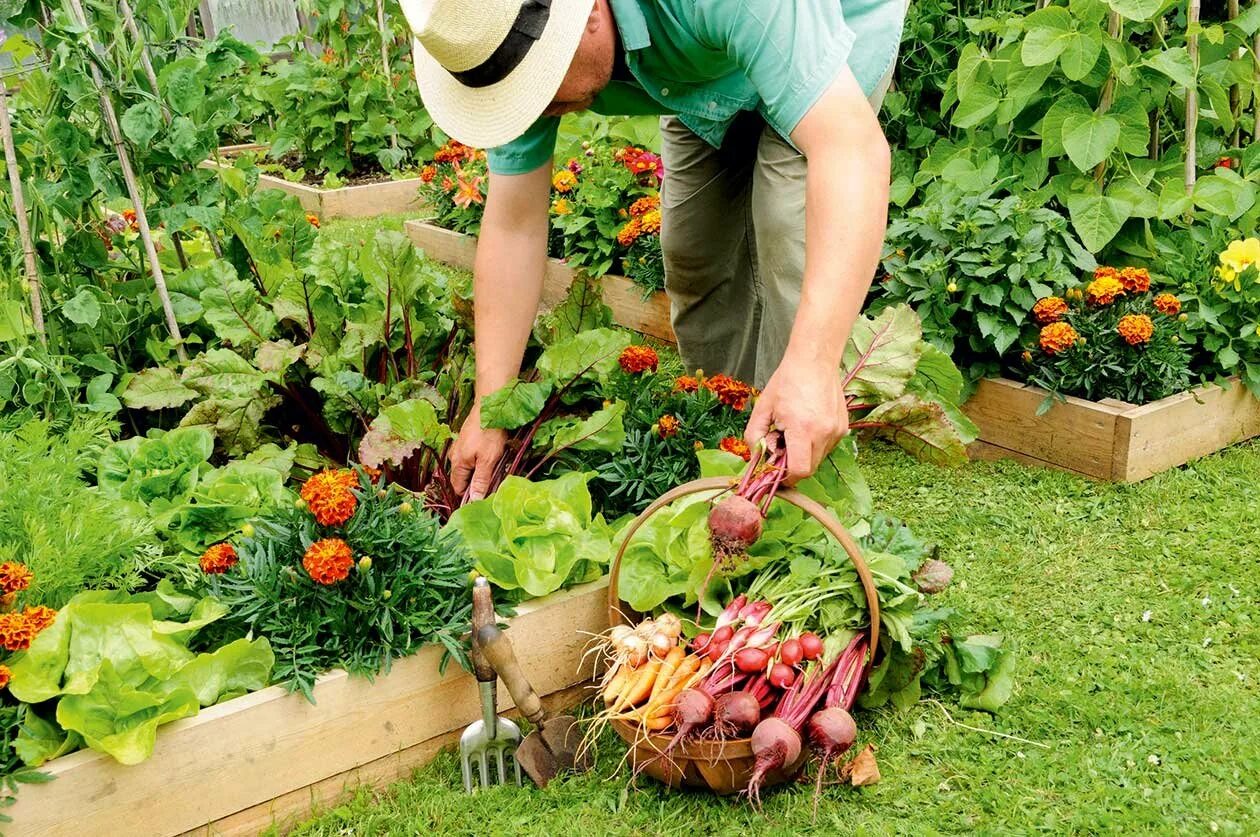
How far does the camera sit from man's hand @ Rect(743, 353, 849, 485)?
→ 1757 millimetres

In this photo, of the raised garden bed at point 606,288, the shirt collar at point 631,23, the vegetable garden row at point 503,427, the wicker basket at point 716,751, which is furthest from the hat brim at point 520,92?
the raised garden bed at point 606,288

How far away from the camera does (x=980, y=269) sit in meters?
3.10

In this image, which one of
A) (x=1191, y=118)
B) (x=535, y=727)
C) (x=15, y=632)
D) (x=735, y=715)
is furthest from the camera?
(x=1191, y=118)

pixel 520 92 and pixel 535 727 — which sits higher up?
pixel 520 92

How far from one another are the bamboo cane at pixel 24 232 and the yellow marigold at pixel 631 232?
2032 millimetres

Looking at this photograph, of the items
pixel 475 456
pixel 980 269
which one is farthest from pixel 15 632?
pixel 980 269

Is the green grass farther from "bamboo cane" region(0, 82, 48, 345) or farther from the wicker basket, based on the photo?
"bamboo cane" region(0, 82, 48, 345)

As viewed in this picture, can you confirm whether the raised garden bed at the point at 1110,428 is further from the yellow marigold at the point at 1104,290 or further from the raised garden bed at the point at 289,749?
the raised garden bed at the point at 289,749

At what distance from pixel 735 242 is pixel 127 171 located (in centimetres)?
151

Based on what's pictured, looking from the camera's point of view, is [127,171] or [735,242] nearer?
[127,171]

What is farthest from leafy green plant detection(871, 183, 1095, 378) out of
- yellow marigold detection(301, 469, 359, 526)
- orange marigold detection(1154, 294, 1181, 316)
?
yellow marigold detection(301, 469, 359, 526)

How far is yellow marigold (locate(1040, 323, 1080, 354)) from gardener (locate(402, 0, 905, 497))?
79 cm

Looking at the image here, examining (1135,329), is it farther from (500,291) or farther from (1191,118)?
(500,291)

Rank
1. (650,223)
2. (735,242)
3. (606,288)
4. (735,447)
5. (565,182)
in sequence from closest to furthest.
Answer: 1. (735,447)
2. (735,242)
3. (650,223)
4. (606,288)
5. (565,182)
